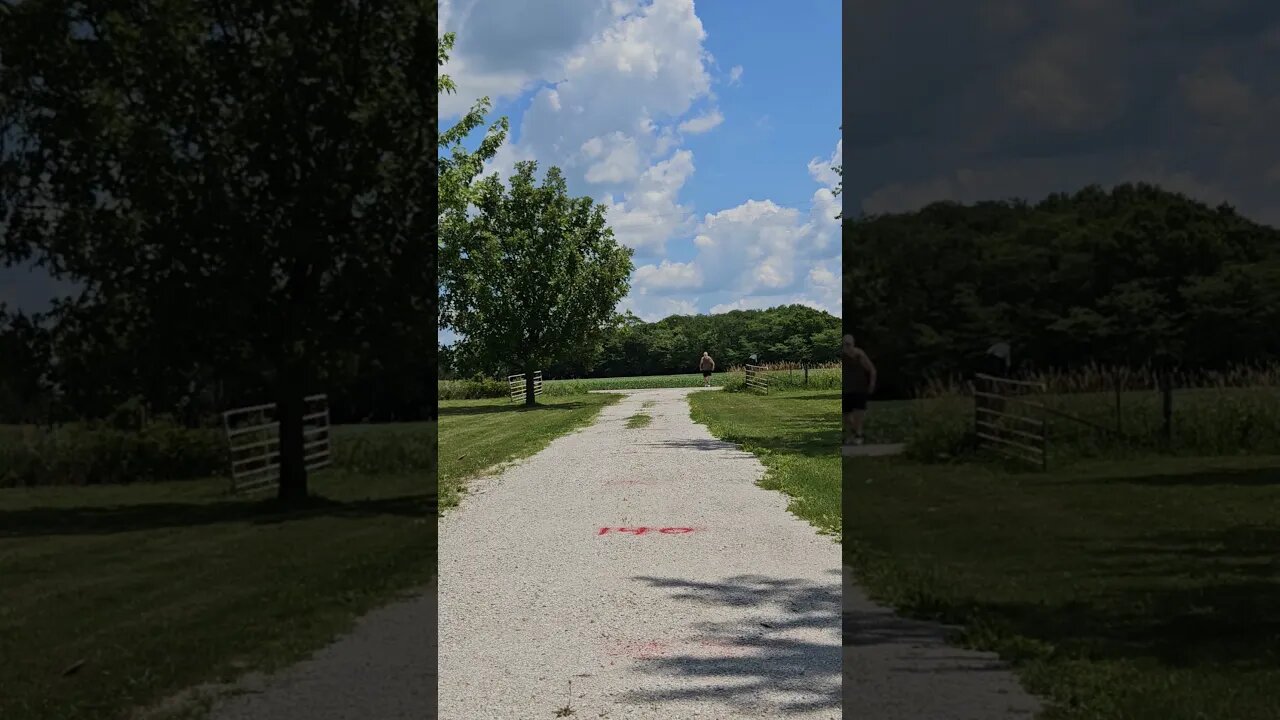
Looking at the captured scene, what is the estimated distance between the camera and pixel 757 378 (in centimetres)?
4316

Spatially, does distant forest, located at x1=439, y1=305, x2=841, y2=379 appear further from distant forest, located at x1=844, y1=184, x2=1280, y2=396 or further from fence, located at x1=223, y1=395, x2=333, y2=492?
fence, located at x1=223, y1=395, x2=333, y2=492

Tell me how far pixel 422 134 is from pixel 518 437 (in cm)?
1811

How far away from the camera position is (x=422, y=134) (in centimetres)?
416

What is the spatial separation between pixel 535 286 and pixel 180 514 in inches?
1328

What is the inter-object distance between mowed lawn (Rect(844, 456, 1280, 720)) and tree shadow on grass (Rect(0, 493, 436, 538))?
8.94 ft

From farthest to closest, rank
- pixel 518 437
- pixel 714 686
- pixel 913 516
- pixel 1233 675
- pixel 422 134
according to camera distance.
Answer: pixel 518 437 → pixel 913 516 → pixel 714 686 → pixel 1233 675 → pixel 422 134

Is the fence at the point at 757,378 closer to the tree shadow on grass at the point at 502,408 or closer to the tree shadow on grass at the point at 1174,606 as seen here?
the tree shadow on grass at the point at 502,408

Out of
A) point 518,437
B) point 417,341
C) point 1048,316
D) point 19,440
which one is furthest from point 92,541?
point 518,437

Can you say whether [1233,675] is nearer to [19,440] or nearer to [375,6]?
[375,6]

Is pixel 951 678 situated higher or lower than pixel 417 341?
lower

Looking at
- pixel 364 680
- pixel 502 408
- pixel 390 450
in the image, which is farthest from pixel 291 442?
pixel 502 408

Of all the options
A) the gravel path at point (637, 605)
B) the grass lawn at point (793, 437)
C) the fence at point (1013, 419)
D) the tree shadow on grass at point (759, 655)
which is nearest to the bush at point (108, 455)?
the gravel path at point (637, 605)

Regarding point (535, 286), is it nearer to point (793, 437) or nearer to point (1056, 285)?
point (793, 437)

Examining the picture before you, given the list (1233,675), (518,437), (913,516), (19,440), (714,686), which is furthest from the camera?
(518,437)
